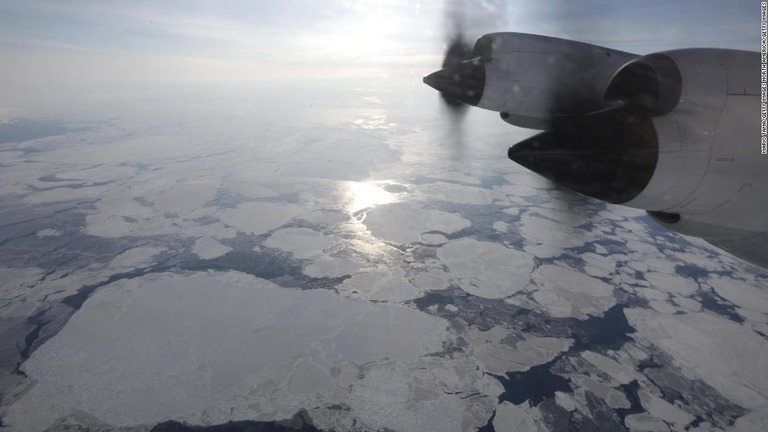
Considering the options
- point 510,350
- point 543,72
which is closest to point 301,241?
point 510,350

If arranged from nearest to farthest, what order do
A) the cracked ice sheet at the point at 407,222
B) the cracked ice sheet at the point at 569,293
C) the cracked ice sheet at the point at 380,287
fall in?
the cracked ice sheet at the point at 569,293 < the cracked ice sheet at the point at 380,287 < the cracked ice sheet at the point at 407,222

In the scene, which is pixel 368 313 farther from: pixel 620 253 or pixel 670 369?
pixel 620 253

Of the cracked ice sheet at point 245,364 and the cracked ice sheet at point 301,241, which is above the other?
the cracked ice sheet at point 301,241

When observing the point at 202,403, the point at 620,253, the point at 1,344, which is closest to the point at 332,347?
the point at 202,403

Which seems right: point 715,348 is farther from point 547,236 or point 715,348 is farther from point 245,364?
point 245,364

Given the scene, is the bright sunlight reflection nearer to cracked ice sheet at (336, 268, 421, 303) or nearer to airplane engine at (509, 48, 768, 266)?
cracked ice sheet at (336, 268, 421, 303)

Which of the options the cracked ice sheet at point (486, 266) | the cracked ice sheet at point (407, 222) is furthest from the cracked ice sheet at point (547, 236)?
the cracked ice sheet at point (407, 222)

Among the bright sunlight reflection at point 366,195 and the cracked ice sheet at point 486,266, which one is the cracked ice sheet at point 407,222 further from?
the cracked ice sheet at point 486,266

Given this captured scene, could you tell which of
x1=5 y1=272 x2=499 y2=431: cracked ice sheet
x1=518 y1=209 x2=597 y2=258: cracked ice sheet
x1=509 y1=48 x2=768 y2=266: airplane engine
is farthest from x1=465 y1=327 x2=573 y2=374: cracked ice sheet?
x1=509 y1=48 x2=768 y2=266: airplane engine
